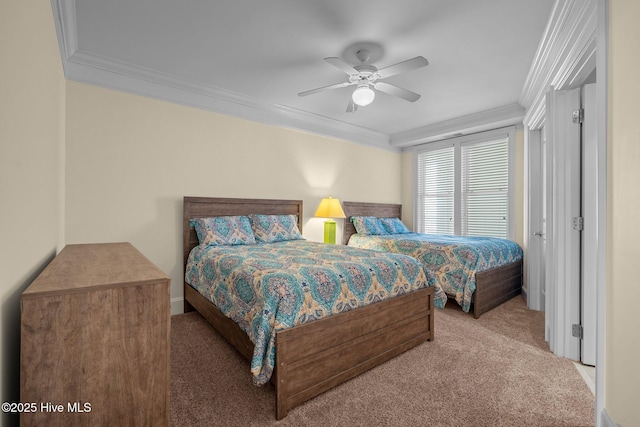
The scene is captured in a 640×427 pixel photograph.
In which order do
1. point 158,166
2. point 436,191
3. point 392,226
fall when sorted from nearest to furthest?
1. point 158,166
2. point 392,226
3. point 436,191

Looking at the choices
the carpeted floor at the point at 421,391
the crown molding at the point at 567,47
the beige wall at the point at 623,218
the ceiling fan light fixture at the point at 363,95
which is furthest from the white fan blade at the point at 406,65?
the carpeted floor at the point at 421,391

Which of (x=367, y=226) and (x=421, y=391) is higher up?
(x=367, y=226)

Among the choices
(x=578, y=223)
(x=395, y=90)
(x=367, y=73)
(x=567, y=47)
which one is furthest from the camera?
(x=395, y=90)

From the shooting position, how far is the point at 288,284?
1751mm

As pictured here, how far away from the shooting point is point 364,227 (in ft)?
15.6

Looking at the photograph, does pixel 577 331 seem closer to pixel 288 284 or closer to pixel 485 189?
pixel 288 284

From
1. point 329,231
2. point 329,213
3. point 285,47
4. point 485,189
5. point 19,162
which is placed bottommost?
point 329,231

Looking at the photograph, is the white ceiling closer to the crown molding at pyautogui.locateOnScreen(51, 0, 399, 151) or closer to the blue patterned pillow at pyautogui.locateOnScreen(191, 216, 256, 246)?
the crown molding at pyautogui.locateOnScreen(51, 0, 399, 151)

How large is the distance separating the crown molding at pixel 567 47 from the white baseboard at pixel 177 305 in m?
3.99

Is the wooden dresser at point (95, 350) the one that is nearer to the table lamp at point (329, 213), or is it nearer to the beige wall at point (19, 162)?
the beige wall at point (19, 162)

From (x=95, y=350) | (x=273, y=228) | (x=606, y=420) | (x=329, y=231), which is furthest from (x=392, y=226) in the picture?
(x=95, y=350)

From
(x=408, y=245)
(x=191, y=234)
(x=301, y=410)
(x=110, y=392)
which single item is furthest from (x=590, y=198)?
(x=191, y=234)

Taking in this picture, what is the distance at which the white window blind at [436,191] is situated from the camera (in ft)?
16.9

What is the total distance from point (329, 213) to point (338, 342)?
2475 mm
